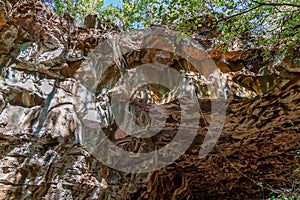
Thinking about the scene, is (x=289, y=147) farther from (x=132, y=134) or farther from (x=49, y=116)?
(x=49, y=116)

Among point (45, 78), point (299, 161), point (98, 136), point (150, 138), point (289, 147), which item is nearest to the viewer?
point (45, 78)

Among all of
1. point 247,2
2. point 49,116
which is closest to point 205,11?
point 247,2

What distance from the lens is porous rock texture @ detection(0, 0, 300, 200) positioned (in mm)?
1583

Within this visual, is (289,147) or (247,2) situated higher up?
(247,2)

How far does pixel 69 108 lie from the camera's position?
175 centimetres

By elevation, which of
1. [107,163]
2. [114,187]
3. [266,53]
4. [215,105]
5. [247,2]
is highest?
[247,2]

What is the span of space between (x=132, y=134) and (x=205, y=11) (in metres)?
1.00

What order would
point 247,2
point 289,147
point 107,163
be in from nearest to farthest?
point 247,2 < point 107,163 < point 289,147

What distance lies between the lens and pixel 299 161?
304cm

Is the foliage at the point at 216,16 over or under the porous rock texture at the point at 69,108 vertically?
over

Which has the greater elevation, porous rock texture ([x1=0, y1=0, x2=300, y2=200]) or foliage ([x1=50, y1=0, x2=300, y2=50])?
foliage ([x1=50, y1=0, x2=300, y2=50])

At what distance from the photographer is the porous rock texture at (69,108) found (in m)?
1.58

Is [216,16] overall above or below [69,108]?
above

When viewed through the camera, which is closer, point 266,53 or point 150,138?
point 266,53
